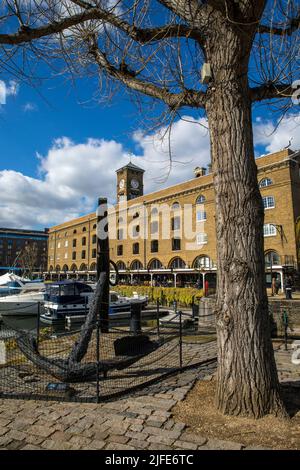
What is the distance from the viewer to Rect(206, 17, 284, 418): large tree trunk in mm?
3809

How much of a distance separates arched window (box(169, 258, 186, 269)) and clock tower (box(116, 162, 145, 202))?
70.6ft

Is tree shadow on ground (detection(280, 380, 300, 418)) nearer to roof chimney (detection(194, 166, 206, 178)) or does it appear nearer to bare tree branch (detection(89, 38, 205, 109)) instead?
bare tree branch (detection(89, 38, 205, 109))

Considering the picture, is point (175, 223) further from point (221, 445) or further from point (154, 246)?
point (221, 445)

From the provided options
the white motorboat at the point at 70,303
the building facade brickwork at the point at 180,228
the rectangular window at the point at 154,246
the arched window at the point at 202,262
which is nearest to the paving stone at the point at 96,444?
the white motorboat at the point at 70,303

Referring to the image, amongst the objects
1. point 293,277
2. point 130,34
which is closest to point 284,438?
point 130,34

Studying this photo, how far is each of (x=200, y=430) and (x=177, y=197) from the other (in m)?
35.3

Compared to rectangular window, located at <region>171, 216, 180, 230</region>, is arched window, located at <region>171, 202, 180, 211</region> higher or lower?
higher

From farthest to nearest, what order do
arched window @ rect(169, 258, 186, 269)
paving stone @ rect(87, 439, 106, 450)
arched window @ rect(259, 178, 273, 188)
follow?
1. arched window @ rect(169, 258, 186, 269)
2. arched window @ rect(259, 178, 273, 188)
3. paving stone @ rect(87, 439, 106, 450)

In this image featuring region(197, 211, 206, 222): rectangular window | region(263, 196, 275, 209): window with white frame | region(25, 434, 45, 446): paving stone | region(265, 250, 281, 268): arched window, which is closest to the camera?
region(25, 434, 45, 446): paving stone

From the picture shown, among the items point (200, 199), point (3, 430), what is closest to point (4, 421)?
point (3, 430)

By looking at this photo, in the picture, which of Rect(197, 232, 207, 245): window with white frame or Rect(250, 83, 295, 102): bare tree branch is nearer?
Rect(250, 83, 295, 102): bare tree branch

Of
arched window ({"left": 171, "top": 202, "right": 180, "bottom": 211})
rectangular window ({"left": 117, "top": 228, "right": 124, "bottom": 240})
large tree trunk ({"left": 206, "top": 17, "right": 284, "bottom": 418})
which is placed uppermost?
arched window ({"left": 171, "top": 202, "right": 180, "bottom": 211})

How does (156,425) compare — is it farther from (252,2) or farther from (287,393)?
(252,2)

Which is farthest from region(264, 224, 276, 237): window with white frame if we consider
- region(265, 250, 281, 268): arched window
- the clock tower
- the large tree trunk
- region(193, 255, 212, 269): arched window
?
the clock tower
